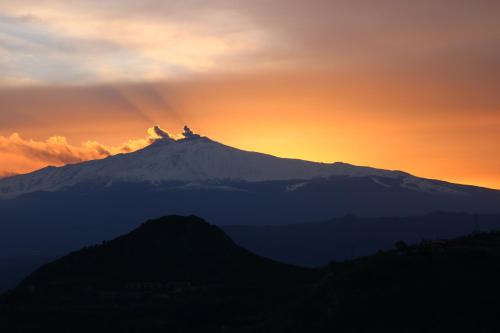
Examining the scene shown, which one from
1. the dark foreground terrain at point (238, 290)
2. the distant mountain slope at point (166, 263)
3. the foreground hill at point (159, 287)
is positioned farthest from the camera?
the distant mountain slope at point (166, 263)

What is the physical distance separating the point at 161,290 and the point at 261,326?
32.8 m

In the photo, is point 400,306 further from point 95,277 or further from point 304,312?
point 95,277

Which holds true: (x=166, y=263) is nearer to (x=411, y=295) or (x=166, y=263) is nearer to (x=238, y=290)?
(x=238, y=290)

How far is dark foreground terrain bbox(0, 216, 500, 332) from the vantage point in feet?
310

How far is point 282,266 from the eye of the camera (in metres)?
153

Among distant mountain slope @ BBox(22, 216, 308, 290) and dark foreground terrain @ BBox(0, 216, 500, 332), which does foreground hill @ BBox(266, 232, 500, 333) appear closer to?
dark foreground terrain @ BBox(0, 216, 500, 332)

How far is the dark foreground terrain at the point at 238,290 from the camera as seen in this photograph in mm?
94562

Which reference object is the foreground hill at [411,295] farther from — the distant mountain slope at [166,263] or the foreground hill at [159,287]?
the distant mountain slope at [166,263]

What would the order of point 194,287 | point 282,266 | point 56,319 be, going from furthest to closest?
point 282,266
point 194,287
point 56,319

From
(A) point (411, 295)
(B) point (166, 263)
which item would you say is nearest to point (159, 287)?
(B) point (166, 263)

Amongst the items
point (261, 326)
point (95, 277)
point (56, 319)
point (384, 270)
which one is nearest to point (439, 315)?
point (384, 270)

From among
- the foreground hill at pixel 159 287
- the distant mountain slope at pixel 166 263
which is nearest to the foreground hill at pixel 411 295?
the foreground hill at pixel 159 287

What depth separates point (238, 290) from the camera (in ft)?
438

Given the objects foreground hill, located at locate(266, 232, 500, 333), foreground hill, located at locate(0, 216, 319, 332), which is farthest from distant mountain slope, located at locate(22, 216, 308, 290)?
foreground hill, located at locate(266, 232, 500, 333)
